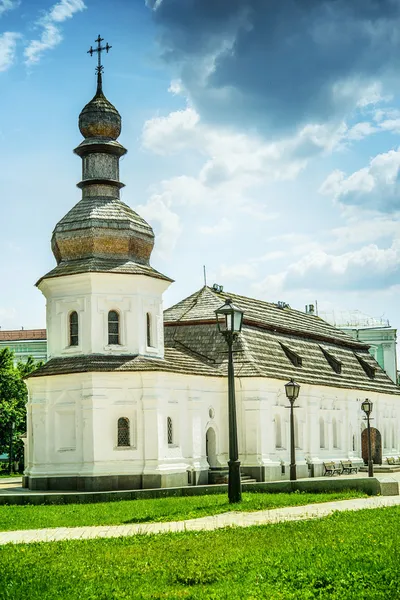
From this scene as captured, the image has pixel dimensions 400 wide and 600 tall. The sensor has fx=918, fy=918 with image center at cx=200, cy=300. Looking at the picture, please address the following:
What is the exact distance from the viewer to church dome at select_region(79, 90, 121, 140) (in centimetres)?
3769

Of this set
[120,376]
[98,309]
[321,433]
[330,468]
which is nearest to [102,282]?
[98,309]

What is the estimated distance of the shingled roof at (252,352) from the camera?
35.2 m

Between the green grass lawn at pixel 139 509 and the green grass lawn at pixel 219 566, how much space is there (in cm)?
439

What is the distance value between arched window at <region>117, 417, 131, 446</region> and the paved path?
13.9 m

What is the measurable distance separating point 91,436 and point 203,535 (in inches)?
725

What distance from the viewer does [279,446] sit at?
4262cm

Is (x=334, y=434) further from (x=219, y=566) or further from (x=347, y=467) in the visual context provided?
(x=219, y=566)

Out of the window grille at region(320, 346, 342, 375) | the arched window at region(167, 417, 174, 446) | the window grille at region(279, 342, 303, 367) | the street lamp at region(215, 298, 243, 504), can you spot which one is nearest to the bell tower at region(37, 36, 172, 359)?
the arched window at region(167, 417, 174, 446)

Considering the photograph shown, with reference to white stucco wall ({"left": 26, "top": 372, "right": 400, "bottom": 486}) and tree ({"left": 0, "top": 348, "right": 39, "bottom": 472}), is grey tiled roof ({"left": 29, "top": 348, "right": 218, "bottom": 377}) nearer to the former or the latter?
white stucco wall ({"left": 26, "top": 372, "right": 400, "bottom": 486})

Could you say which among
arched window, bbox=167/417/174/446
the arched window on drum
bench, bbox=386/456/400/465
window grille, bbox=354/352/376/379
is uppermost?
the arched window on drum

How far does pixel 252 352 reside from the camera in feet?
139

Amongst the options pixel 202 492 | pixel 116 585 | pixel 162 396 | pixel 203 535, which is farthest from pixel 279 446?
pixel 116 585

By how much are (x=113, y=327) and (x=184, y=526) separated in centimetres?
1875

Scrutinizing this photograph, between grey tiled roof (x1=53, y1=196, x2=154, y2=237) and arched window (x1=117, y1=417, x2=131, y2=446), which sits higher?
grey tiled roof (x1=53, y1=196, x2=154, y2=237)
